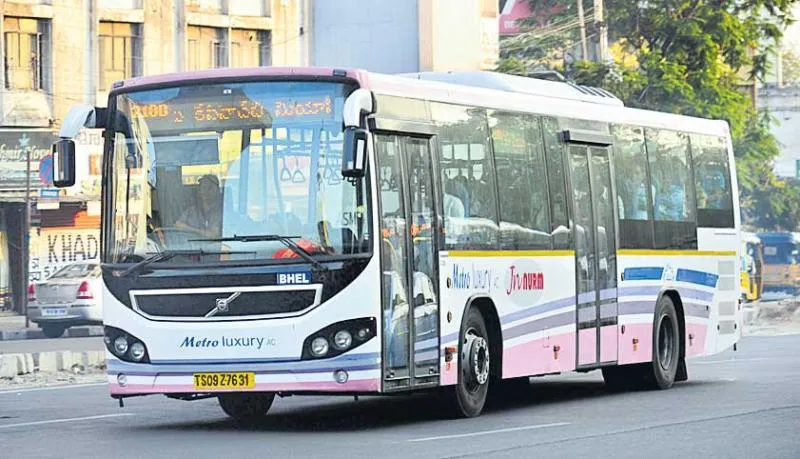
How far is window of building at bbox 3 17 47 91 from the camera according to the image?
1654 inches

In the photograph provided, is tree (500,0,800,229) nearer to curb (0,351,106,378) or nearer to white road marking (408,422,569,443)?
curb (0,351,106,378)

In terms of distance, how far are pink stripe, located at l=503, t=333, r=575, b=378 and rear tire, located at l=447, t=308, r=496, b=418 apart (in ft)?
1.32

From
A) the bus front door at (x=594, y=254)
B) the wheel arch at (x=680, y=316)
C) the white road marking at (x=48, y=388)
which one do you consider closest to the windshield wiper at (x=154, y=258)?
the bus front door at (x=594, y=254)

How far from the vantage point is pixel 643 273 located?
2048 centimetres

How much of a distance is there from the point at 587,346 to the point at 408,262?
403 centimetres

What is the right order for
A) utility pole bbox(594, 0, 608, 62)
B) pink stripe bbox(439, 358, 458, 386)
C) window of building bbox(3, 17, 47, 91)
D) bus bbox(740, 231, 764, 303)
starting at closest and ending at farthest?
pink stripe bbox(439, 358, 458, 386) < window of building bbox(3, 17, 47, 91) < utility pole bbox(594, 0, 608, 62) < bus bbox(740, 231, 764, 303)

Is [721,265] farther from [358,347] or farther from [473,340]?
[358,347]

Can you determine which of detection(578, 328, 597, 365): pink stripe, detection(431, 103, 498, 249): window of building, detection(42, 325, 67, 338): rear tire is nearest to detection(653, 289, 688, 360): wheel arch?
detection(578, 328, 597, 365): pink stripe

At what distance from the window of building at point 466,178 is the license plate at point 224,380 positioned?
2.32m

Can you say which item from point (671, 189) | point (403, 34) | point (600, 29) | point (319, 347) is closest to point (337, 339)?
point (319, 347)

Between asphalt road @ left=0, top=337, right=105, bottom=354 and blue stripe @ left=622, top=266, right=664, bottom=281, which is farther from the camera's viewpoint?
asphalt road @ left=0, top=337, right=105, bottom=354

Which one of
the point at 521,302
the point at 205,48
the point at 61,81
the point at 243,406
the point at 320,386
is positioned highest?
the point at 205,48

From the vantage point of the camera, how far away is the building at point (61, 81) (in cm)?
4238

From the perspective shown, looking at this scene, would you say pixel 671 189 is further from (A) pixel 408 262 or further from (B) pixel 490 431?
(B) pixel 490 431
